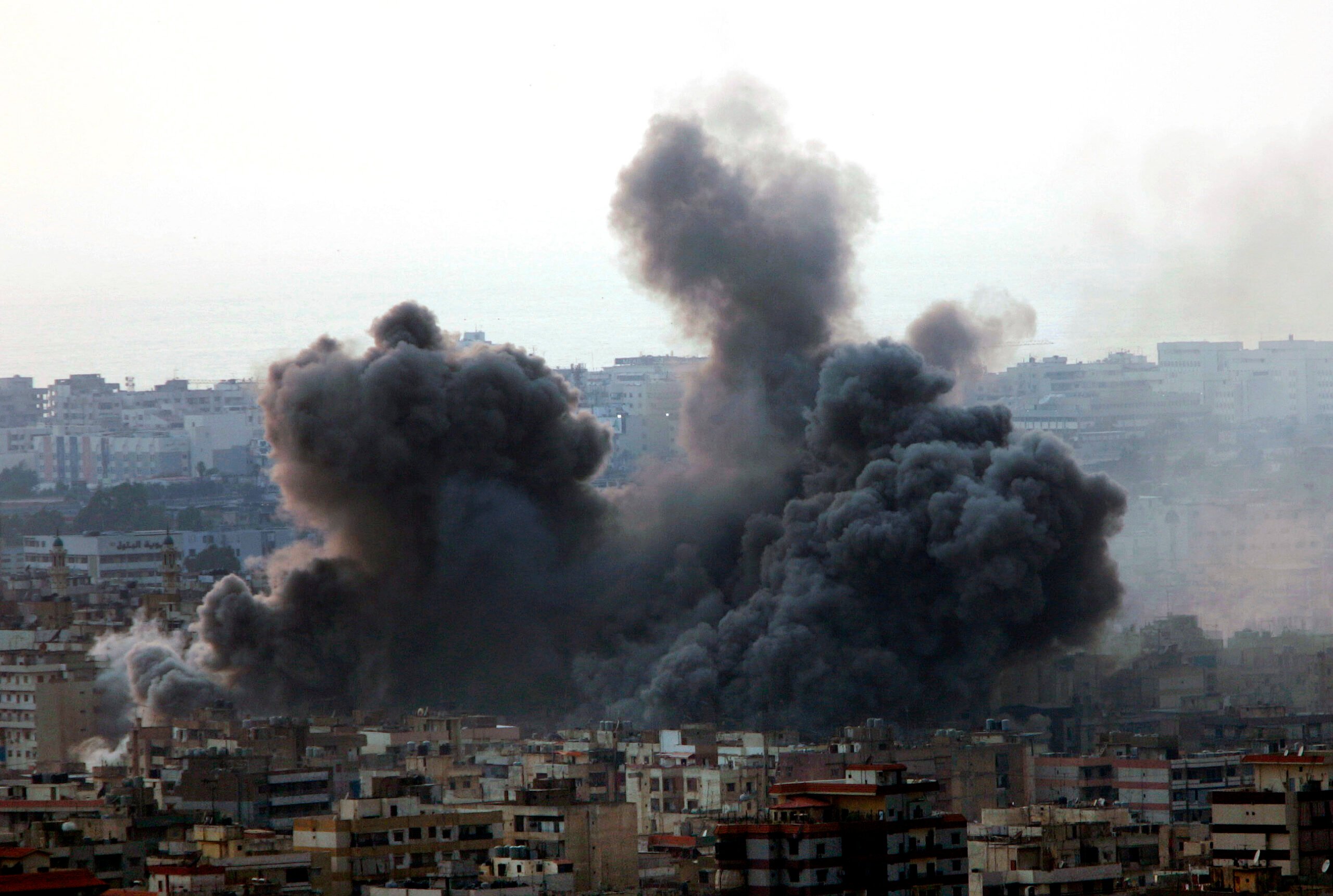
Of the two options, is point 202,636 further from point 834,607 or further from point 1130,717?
point 1130,717

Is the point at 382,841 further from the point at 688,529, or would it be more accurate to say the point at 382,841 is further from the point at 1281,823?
the point at 688,529

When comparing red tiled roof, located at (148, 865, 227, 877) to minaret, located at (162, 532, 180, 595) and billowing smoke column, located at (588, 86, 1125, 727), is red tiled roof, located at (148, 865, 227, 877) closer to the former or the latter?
billowing smoke column, located at (588, 86, 1125, 727)

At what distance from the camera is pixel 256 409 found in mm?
146125

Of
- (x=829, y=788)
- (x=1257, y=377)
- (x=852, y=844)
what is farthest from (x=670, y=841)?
(x=1257, y=377)

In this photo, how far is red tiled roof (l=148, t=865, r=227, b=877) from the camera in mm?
36500

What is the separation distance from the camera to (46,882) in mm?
34000

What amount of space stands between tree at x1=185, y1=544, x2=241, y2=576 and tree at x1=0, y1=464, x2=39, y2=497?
22.2m

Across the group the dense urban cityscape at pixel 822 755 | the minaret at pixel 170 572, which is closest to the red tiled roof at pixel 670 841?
the dense urban cityscape at pixel 822 755

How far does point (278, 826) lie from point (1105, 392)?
248 feet

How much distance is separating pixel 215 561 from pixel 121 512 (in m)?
15.6

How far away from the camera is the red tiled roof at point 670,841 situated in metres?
45.3

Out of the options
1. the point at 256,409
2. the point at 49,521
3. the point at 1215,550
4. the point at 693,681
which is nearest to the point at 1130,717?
the point at 693,681

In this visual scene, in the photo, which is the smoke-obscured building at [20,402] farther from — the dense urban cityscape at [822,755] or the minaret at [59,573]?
the minaret at [59,573]

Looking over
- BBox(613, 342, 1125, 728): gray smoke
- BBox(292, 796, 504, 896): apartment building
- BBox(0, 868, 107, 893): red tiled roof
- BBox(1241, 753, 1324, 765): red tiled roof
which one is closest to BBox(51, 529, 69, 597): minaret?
BBox(613, 342, 1125, 728): gray smoke
